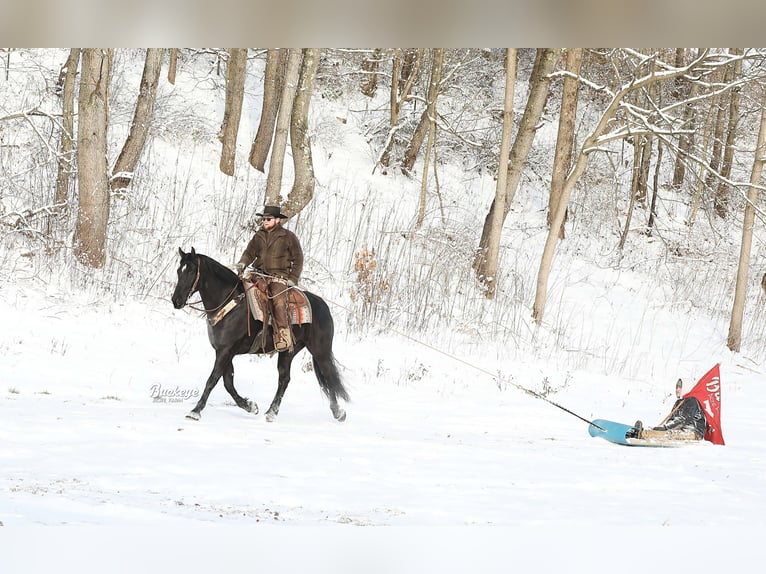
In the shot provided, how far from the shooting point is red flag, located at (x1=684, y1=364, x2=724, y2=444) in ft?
18.1

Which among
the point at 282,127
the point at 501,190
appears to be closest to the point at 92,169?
the point at 282,127

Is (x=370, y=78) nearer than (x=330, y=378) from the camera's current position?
No

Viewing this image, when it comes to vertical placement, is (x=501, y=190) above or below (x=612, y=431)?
above

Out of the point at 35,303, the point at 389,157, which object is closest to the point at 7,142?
the point at 35,303

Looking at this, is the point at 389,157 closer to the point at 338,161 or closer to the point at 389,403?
the point at 338,161

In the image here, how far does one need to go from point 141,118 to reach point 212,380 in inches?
191

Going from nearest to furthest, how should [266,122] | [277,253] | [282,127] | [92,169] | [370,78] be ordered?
[277,253] → [92,169] → [282,127] → [266,122] → [370,78]

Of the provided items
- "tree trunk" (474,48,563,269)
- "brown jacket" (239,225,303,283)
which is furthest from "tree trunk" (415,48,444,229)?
"brown jacket" (239,225,303,283)

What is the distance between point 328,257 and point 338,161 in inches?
160

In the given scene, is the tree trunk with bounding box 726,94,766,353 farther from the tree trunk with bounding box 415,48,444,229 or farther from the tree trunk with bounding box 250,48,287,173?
the tree trunk with bounding box 250,48,287,173

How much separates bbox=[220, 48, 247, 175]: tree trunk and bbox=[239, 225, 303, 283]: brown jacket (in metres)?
5.90

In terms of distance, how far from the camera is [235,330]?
225 inches

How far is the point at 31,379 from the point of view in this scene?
249 inches

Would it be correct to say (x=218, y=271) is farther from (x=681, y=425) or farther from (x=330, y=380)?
(x=681, y=425)
